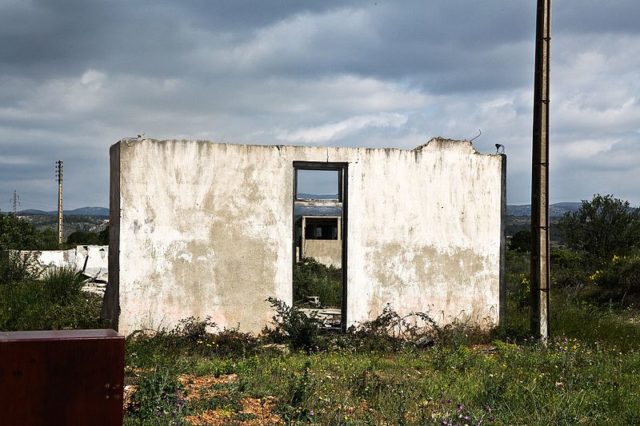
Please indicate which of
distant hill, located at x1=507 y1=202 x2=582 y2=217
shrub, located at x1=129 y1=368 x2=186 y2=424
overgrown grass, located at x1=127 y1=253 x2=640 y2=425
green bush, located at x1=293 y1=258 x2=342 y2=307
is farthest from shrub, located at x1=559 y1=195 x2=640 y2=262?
shrub, located at x1=129 y1=368 x2=186 y2=424

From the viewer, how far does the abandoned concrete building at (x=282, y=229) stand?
11180mm

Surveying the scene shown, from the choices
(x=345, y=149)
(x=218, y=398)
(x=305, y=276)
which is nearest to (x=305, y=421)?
(x=218, y=398)

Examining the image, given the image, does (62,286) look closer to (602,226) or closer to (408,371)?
(408,371)

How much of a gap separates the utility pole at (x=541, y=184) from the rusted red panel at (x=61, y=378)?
9.58 meters

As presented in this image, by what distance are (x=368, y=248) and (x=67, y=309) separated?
5.73m

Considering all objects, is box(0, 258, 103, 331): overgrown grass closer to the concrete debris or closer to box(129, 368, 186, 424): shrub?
the concrete debris

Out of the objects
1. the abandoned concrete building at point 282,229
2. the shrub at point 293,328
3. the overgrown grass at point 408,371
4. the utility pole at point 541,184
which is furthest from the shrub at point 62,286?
the utility pole at point 541,184

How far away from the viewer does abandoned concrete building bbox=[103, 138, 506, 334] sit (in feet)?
36.7

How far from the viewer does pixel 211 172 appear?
11.4 metres

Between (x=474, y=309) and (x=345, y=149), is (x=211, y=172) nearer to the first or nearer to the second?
(x=345, y=149)

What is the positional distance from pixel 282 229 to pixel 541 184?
4.32 m

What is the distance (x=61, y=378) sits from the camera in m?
2.63

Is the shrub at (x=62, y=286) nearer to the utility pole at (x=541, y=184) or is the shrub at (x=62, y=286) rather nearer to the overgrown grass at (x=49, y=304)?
the overgrown grass at (x=49, y=304)

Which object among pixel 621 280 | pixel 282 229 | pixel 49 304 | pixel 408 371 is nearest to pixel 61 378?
pixel 408 371
